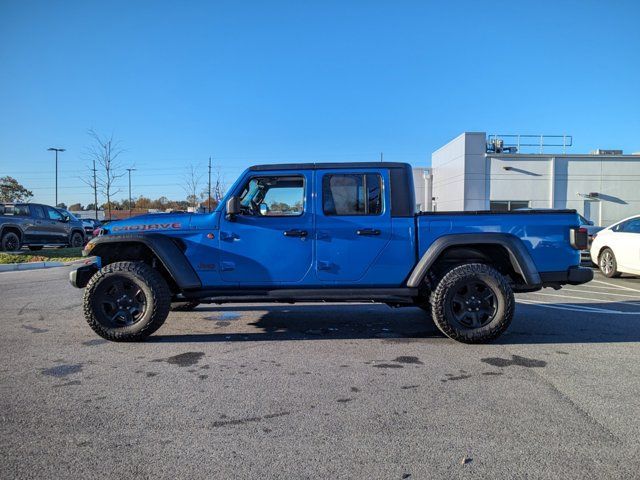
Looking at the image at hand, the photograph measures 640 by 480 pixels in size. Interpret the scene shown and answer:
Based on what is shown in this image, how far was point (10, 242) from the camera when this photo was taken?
52.4 ft

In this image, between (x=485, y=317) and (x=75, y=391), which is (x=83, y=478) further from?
(x=485, y=317)

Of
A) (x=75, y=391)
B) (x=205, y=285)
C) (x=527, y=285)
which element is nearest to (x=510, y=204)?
(x=527, y=285)

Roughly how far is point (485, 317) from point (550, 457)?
7.81ft

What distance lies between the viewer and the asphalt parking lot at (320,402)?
2572 millimetres

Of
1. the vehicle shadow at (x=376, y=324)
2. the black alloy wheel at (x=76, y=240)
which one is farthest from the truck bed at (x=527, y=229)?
the black alloy wheel at (x=76, y=240)

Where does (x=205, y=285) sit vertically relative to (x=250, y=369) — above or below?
above

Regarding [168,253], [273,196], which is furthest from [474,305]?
[168,253]

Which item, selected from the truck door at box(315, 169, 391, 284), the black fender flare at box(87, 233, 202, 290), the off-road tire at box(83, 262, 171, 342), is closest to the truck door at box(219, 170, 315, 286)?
the truck door at box(315, 169, 391, 284)

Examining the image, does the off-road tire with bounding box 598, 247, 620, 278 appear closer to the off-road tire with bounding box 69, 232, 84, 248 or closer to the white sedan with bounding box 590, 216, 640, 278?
the white sedan with bounding box 590, 216, 640, 278

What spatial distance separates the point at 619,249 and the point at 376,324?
7.23 meters

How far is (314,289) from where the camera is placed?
494 centimetres

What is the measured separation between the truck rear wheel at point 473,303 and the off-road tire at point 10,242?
54.3ft

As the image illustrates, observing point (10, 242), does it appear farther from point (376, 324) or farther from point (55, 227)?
point (376, 324)

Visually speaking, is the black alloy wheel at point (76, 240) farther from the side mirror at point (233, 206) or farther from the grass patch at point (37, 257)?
the side mirror at point (233, 206)
